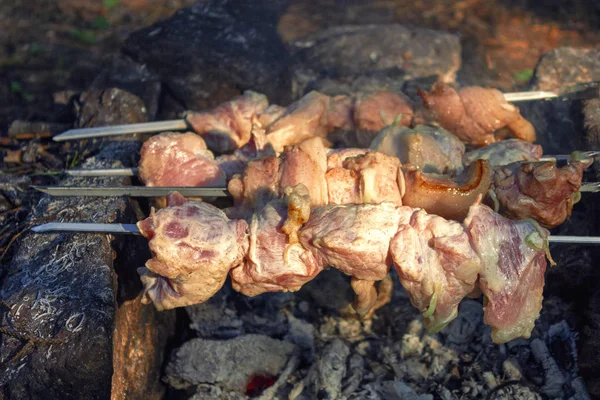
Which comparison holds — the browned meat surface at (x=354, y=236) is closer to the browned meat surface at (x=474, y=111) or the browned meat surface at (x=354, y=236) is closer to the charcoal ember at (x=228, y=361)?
the charcoal ember at (x=228, y=361)

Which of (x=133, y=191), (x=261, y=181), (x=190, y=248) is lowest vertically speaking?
(x=133, y=191)

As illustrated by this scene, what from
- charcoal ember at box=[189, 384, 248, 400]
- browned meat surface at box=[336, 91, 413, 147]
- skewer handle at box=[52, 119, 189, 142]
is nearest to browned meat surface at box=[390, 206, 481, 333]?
browned meat surface at box=[336, 91, 413, 147]

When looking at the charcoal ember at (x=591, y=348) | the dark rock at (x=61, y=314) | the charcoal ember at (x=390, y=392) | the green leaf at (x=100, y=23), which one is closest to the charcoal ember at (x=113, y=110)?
→ the dark rock at (x=61, y=314)

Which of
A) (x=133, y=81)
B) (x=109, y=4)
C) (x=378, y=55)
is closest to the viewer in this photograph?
(x=133, y=81)

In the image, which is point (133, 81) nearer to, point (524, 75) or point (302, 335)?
point (302, 335)

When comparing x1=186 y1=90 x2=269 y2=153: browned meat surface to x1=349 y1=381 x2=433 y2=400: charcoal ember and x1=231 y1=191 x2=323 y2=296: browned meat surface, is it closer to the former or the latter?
x1=231 y1=191 x2=323 y2=296: browned meat surface

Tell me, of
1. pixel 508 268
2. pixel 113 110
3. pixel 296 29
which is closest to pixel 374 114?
pixel 508 268
